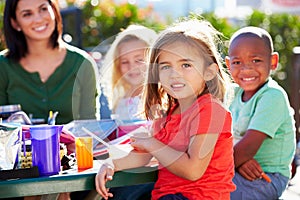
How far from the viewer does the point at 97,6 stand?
25.5 ft

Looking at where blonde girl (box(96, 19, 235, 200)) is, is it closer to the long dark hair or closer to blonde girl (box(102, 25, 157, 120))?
blonde girl (box(102, 25, 157, 120))

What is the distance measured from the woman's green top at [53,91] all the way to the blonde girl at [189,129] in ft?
4.44

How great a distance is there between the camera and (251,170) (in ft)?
9.70

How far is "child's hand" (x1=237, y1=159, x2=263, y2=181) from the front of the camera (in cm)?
295

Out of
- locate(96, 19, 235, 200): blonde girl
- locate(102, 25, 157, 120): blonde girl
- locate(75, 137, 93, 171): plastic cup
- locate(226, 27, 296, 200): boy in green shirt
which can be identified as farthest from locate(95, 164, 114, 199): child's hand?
locate(102, 25, 157, 120): blonde girl

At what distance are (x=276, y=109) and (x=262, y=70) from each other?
0.22 m

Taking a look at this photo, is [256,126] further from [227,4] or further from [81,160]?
[227,4]

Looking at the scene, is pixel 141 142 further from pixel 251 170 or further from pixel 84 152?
pixel 251 170

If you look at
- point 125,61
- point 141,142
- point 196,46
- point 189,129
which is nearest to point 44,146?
point 141,142

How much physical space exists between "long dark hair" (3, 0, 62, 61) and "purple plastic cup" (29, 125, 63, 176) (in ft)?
5.71

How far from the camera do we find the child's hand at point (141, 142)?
7.97ft

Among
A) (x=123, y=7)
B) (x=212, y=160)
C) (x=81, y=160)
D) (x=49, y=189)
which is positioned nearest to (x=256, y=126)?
(x=212, y=160)

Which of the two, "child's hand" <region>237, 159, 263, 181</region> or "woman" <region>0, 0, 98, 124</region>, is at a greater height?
"woman" <region>0, 0, 98, 124</region>

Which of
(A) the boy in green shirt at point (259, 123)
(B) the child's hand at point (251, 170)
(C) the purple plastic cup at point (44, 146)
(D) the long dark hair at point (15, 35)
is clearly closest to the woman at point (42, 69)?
(D) the long dark hair at point (15, 35)
